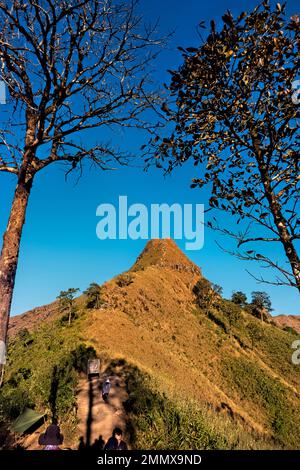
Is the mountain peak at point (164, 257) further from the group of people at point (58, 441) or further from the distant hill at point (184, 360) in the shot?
the group of people at point (58, 441)

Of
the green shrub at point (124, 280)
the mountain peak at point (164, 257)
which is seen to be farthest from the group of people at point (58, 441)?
the mountain peak at point (164, 257)

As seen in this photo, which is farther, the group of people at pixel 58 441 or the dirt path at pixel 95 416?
the dirt path at pixel 95 416

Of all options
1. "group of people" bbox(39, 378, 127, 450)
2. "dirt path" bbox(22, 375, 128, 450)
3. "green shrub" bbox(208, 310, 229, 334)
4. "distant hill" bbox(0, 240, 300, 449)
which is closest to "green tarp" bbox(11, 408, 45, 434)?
"dirt path" bbox(22, 375, 128, 450)

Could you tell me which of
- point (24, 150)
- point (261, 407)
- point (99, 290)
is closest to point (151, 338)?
point (99, 290)

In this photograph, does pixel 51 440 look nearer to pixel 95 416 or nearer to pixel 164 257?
pixel 95 416

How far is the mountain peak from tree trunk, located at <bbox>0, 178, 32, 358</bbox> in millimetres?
76281

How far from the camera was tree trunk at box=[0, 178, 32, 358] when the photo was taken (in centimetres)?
453

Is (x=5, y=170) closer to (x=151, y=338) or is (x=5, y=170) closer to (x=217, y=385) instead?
(x=151, y=338)

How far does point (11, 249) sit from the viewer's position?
4.85 m

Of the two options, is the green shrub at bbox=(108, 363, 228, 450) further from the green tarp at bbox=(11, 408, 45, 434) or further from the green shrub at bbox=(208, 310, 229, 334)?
the green shrub at bbox=(208, 310, 229, 334)

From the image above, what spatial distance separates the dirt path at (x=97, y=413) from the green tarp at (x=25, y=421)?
160 centimetres

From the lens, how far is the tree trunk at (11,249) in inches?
178

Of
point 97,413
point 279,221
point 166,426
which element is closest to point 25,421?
point 97,413
